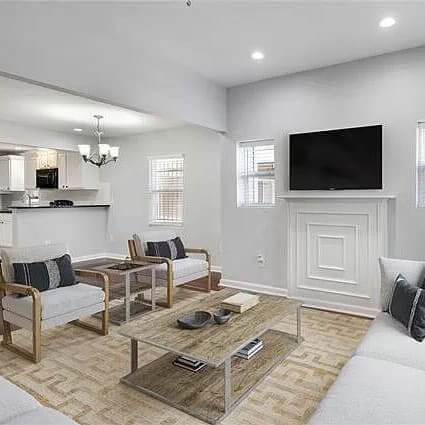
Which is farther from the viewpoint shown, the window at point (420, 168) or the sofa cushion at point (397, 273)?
the window at point (420, 168)

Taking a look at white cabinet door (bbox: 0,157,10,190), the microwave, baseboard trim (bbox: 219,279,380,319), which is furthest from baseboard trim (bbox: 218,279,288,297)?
white cabinet door (bbox: 0,157,10,190)

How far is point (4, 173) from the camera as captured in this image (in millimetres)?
8484

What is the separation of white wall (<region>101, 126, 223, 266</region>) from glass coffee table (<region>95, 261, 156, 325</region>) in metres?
2.42

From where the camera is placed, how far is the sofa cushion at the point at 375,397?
59.5 inches

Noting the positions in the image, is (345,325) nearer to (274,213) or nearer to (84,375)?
(274,213)

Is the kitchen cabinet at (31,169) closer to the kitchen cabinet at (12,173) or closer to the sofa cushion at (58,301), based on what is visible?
the kitchen cabinet at (12,173)

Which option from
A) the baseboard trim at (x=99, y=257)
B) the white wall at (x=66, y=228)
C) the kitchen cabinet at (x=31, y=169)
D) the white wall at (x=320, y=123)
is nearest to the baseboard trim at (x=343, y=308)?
the white wall at (x=320, y=123)

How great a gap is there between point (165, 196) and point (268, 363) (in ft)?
16.6

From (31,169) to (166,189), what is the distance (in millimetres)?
3422

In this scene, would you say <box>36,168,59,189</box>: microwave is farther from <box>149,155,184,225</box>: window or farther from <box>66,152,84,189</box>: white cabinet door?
<box>149,155,184,225</box>: window

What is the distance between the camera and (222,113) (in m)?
5.13

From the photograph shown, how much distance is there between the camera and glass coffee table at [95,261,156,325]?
393 cm

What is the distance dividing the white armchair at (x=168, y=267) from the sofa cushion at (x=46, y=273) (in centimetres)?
113

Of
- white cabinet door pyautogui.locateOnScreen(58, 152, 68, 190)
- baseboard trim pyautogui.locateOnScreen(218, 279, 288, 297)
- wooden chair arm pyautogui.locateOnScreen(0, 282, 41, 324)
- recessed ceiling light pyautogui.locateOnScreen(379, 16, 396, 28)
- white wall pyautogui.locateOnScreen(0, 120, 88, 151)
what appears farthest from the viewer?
white cabinet door pyautogui.locateOnScreen(58, 152, 68, 190)
